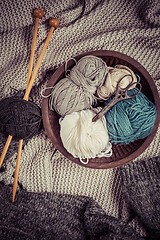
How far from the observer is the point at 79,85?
0.60 meters

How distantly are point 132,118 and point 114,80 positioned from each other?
114 millimetres

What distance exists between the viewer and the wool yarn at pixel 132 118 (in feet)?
1.89

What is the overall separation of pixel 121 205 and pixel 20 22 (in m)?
0.70

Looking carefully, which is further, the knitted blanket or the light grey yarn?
the knitted blanket

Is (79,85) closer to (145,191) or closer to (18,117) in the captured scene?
(18,117)

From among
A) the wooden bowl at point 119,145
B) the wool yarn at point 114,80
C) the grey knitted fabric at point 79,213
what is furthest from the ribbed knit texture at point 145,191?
the wool yarn at point 114,80

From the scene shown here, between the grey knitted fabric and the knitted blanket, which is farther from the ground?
the knitted blanket

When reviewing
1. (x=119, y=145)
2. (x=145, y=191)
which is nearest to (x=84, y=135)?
(x=119, y=145)

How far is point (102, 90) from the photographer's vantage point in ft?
1.98

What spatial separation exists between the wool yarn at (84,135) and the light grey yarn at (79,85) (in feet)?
0.10

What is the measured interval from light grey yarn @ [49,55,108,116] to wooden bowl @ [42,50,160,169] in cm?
3

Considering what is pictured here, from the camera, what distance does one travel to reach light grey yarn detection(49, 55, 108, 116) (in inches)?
23.1

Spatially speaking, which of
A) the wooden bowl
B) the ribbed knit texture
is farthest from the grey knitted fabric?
A: the wooden bowl

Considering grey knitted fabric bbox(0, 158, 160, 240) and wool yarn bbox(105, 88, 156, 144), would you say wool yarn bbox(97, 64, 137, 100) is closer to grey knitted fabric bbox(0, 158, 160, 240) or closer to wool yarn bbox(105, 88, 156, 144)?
wool yarn bbox(105, 88, 156, 144)
